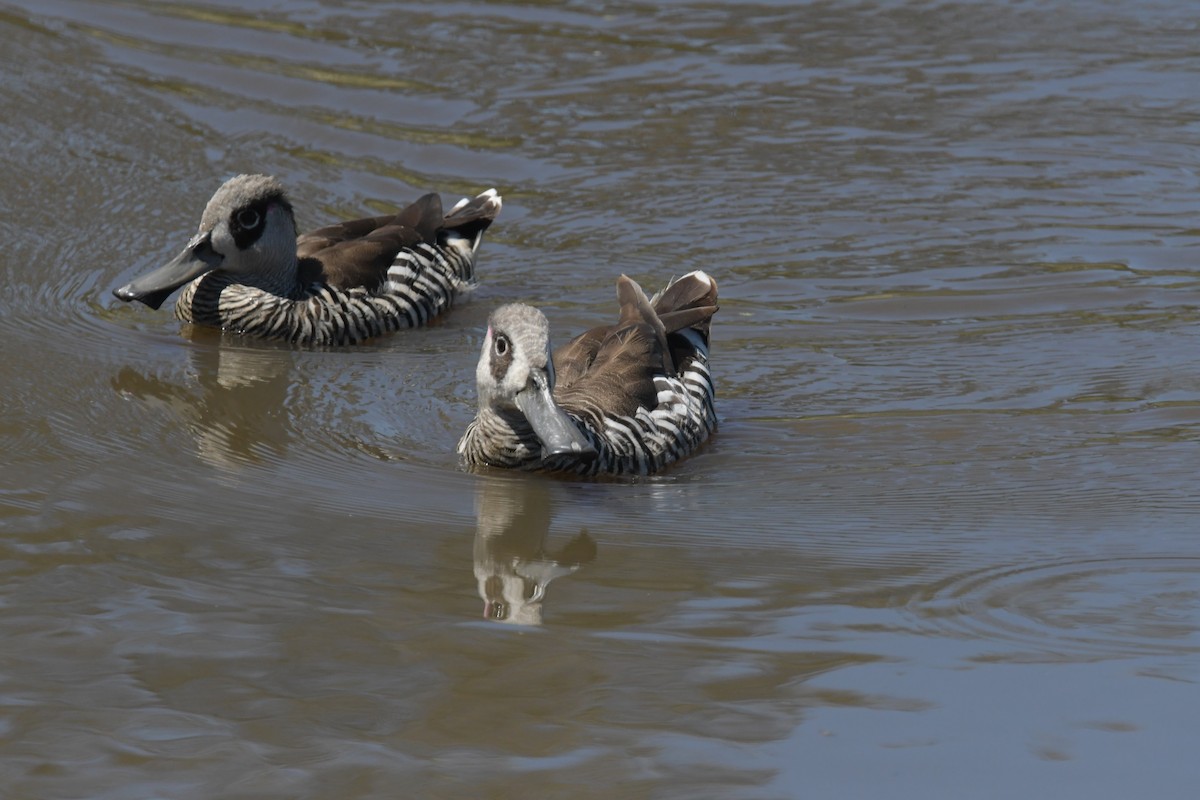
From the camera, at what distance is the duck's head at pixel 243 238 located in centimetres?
1033

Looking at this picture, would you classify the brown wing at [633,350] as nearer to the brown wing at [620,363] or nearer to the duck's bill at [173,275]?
the brown wing at [620,363]

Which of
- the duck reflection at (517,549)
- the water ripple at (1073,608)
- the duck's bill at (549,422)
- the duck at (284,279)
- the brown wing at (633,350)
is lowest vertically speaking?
the water ripple at (1073,608)

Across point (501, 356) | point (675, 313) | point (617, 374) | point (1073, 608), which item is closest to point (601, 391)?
point (617, 374)

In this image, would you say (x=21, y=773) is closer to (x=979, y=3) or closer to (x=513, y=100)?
(x=513, y=100)

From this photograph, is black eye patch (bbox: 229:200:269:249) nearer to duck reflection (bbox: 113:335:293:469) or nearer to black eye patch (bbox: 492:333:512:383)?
duck reflection (bbox: 113:335:293:469)

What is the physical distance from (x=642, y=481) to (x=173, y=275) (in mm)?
3671

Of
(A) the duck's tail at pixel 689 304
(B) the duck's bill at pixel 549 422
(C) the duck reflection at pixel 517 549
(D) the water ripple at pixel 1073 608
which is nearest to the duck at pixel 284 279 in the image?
(A) the duck's tail at pixel 689 304

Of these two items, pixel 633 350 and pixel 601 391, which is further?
pixel 633 350

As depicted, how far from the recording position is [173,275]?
400 inches

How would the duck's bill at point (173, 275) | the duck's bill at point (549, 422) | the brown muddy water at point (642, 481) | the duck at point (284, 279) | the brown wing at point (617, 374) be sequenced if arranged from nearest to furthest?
the brown muddy water at point (642, 481) < the duck's bill at point (549, 422) < the brown wing at point (617, 374) < the duck's bill at point (173, 275) < the duck at point (284, 279)

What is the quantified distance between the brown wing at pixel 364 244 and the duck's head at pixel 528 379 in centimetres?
321

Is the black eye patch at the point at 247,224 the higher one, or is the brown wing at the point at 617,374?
the black eye patch at the point at 247,224

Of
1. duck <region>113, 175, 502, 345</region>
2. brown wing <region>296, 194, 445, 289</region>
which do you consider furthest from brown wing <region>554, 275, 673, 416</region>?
brown wing <region>296, 194, 445, 289</region>

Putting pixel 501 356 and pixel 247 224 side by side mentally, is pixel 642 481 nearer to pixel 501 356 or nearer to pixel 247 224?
pixel 501 356
